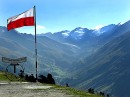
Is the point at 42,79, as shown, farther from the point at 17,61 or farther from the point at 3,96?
the point at 3,96

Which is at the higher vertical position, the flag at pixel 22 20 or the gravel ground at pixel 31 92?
the flag at pixel 22 20

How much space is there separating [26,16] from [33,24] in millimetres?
1222

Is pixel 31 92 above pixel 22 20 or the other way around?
the other way around

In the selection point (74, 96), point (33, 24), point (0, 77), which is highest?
point (33, 24)

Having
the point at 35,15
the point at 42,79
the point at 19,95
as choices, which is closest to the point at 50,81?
the point at 42,79

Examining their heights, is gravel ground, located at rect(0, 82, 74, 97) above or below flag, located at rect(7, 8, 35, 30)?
below

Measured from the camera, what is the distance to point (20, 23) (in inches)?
1645

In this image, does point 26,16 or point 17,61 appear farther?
point 17,61

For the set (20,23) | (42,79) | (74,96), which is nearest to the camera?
(74,96)

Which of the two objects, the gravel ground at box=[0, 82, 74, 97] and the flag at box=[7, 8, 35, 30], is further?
the flag at box=[7, 8, 35, 30]

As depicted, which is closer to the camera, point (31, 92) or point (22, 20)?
point (31, 92)

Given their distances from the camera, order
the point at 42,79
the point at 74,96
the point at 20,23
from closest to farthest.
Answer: the point at 74,96, the point at 20,23, the point at 42,79

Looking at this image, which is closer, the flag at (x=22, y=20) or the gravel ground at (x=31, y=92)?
the gravel ground at (x=31, y=92)

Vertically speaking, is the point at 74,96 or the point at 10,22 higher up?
the point at 10,22
